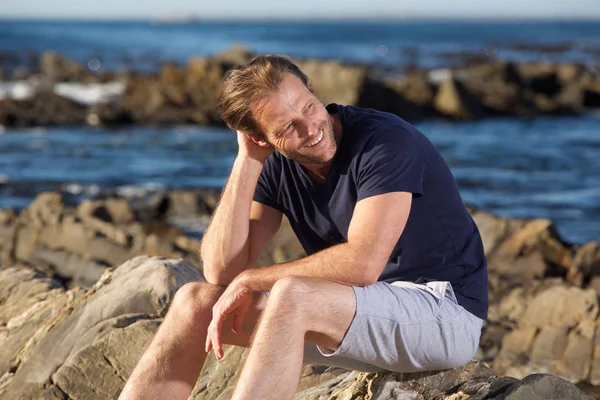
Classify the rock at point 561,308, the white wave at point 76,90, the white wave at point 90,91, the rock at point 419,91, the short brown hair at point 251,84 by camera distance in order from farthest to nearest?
the white wave at point 76,90
the white wave at point 90,91
the rock at point 419,91
the rock at point 561,308
the short brown hair at point 251,84

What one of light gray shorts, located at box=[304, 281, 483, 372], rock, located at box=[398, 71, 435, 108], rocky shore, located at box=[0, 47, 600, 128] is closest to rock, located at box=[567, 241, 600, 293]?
light gray shorts, located at box=[304, 281, 483, 372]

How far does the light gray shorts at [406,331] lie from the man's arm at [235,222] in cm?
59

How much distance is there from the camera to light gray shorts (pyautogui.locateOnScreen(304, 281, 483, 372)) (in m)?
3.82

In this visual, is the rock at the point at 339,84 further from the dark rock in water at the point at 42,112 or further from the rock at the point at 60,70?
the rock at the point at 60,70

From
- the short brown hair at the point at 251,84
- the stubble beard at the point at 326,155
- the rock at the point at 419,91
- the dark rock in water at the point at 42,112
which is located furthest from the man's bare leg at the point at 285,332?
the rock at the point at 419,91

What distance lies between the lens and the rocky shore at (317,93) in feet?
101

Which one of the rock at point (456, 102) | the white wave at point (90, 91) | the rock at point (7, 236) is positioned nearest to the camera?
the rock at point (7, 236)

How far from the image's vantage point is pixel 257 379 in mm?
3590

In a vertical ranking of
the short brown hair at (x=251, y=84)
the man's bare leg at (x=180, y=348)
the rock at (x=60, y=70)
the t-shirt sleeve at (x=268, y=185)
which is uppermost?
the short brown hair at (x=251, y=84)

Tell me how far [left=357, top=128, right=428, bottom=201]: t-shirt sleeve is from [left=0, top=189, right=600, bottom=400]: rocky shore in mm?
866

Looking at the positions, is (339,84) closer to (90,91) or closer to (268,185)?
(90,91)

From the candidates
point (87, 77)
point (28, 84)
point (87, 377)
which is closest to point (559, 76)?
point (87, 77)

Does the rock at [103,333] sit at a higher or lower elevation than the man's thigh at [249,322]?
lower

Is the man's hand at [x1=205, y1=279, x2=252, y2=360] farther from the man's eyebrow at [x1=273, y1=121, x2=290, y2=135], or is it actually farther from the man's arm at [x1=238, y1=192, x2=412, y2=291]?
the man's eyebrow at [x1=273, y1=121, x2=290, y2=135]
